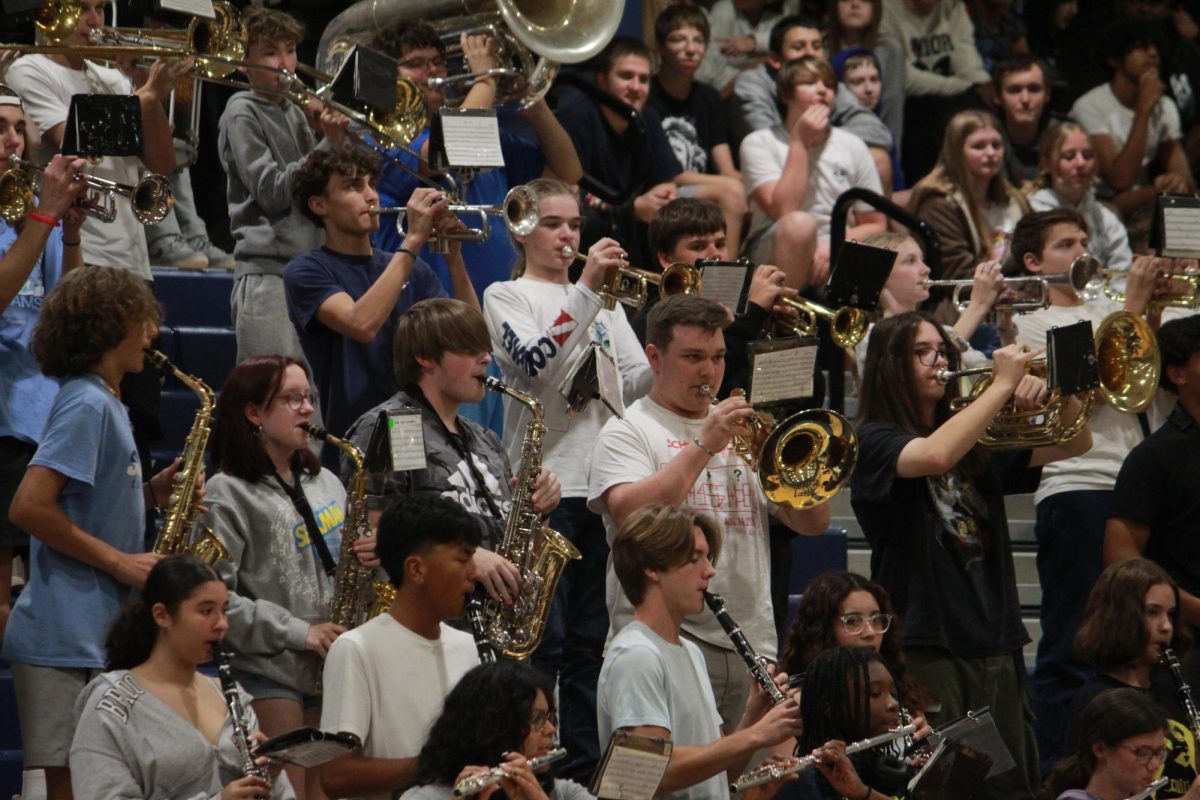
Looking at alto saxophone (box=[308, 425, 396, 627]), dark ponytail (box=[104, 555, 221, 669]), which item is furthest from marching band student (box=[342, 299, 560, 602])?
dark ponytail (box=[104, 555, 221, 669])

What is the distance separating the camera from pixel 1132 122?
32.9ft

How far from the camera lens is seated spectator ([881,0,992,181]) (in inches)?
392

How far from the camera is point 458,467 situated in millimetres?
5070

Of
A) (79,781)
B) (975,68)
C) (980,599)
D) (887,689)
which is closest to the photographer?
(79,781)

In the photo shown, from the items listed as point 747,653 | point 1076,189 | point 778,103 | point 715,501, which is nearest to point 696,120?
point 778,103

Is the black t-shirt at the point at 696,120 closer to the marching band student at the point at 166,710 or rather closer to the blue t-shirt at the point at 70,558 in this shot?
the blue t-shirt at the point at 70,558

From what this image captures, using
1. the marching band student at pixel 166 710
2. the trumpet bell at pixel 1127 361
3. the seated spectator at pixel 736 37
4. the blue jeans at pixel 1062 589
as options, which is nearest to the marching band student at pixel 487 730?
the marching band student at pixel 166 710

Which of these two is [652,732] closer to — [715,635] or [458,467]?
[715,635]

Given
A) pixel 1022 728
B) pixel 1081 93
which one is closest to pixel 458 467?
pixel 1022 728

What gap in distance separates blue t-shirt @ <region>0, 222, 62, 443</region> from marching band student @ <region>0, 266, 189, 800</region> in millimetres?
535

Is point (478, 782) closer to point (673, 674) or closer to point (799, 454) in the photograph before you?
point (673, 674)

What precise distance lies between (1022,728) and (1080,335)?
3.76 ft

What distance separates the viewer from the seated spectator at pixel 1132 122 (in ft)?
32.3

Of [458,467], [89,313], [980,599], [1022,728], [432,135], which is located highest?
[432,135]
